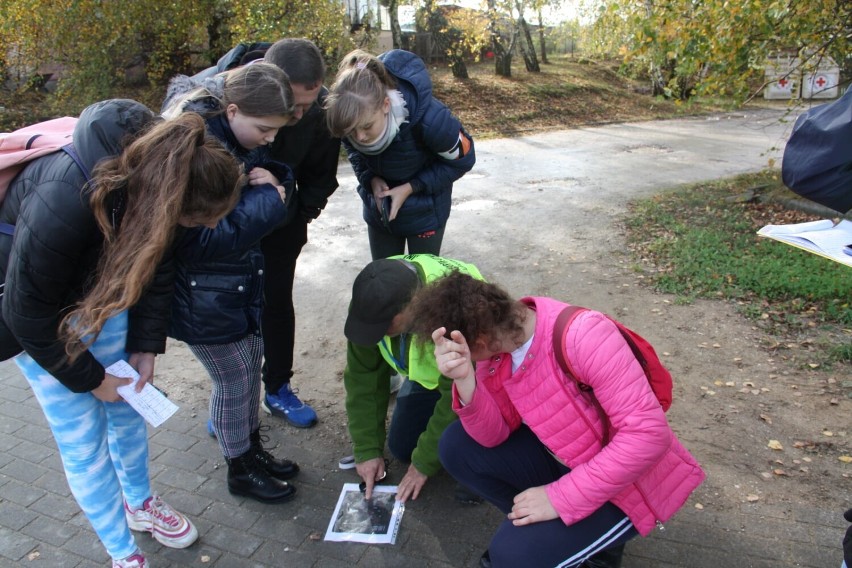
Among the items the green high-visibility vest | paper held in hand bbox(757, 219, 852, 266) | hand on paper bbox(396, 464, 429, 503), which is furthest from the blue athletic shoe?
paper held in hand bbox(757, 219, 852, 266)

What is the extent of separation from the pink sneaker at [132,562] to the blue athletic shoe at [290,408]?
3.51 ft

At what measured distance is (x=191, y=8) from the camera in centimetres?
1166

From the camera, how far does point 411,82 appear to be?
2891mm

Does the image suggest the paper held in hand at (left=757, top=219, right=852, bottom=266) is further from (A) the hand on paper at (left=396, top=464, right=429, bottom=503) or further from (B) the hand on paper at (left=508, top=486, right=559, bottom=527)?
(A) the hand on paper at (left=396, top=464, right=429, bottom=503)

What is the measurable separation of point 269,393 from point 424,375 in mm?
1296

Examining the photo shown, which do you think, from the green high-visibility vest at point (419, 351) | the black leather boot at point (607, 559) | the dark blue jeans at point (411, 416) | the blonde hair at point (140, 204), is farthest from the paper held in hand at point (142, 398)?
the black leather boot at point (607, 559)

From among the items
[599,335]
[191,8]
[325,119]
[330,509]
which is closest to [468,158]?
[325,119]

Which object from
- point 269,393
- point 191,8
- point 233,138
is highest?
point 191,8

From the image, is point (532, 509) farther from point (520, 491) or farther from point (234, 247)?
point (234, 247)

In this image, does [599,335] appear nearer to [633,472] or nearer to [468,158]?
[633,472]

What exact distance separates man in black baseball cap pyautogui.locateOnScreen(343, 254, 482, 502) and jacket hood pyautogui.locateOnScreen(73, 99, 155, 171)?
0.89 meters

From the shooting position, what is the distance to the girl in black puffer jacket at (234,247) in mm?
2275

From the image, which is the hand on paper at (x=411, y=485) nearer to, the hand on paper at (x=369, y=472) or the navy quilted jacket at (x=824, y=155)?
the hand on paper at (x=369, y=472)

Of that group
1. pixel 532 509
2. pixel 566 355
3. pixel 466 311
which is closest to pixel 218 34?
pixel 466 311
